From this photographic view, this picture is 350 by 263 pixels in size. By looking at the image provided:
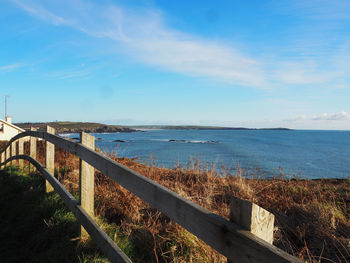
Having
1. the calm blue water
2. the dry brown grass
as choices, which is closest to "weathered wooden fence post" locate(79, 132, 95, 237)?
the dry brown grass

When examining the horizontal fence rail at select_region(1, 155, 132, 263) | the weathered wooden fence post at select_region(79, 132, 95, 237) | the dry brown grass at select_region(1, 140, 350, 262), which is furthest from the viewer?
the weathered wooden fence post at select_region(79, 132, 95, 237)

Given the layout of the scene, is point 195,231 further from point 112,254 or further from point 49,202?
point 49,202

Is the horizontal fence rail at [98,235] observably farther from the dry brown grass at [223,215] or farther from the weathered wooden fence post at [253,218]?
the weathered wooden fence post at [253,218]

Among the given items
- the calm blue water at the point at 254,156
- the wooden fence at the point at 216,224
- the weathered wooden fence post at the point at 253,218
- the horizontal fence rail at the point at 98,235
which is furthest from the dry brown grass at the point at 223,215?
the weathered wooden fence post at the point at 253,218

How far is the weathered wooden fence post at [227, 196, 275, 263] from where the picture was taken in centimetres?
139

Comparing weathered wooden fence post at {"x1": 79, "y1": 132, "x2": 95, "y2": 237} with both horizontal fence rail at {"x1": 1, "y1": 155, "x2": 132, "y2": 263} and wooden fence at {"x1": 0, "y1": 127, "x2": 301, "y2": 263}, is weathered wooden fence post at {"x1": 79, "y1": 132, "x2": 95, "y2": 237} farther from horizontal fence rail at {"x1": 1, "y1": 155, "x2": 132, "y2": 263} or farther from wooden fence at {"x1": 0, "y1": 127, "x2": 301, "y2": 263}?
wooden fence at {"x1": 0, "y1": 127, "x2": 301, "y2": 263}

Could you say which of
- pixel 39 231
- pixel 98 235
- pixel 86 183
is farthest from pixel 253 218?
pixel 39 231

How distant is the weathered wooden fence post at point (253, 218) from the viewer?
139 centimetres

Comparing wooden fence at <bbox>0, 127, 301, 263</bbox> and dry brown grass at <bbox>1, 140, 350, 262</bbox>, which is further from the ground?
wooden fence at <bbox>0, 127, 301, 263</bbox>

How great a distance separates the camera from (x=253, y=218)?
139cm

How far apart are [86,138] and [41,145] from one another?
13.0 metres

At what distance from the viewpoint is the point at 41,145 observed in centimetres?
1513

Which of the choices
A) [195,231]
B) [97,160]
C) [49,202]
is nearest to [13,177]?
[49,202]

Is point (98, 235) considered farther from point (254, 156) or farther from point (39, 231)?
point (254, 156)
